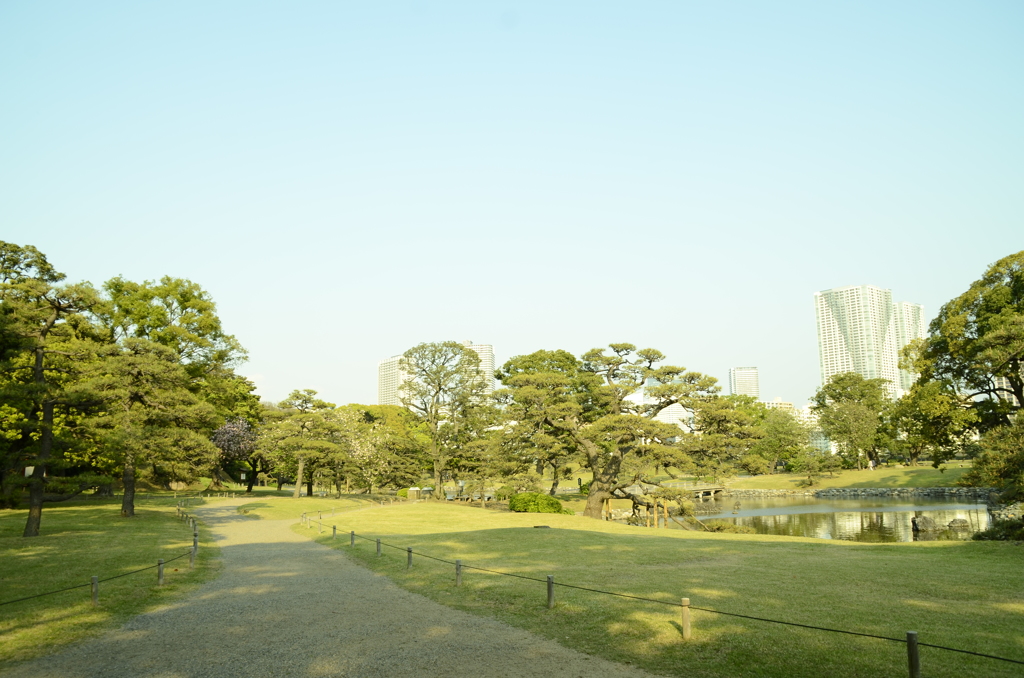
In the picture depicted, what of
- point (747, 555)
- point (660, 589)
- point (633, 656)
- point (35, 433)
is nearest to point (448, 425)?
point (35, 433)

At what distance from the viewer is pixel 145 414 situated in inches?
1308

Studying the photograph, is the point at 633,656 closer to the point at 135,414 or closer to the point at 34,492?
the point at 34,492

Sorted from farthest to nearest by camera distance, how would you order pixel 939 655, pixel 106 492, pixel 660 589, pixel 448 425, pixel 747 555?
pixel 448 425
pixel 106 492
pixel 747 555
pixel 660 589
pixel 939 655

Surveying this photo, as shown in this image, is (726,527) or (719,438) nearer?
(719,438)

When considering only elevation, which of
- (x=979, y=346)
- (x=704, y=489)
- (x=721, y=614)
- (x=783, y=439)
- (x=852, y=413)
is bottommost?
(x=704, y=489)

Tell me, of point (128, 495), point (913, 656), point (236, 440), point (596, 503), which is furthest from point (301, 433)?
point (913, 656)

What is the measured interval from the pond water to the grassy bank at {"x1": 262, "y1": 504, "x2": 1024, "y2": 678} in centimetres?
1268

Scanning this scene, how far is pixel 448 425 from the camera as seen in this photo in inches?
2211

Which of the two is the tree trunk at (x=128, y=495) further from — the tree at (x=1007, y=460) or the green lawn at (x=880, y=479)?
the green lawn at (x=880, y=479)

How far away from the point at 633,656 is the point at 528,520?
25.4 m

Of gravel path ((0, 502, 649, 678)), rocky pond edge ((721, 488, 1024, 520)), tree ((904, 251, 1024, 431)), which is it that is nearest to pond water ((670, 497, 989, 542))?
rocky pond edge ((721, 488, 1024, 520))

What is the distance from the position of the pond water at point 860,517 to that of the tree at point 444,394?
21845 millimetres

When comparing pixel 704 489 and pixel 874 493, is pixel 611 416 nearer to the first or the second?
pixel 874 493

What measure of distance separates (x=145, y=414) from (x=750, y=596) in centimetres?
3184
